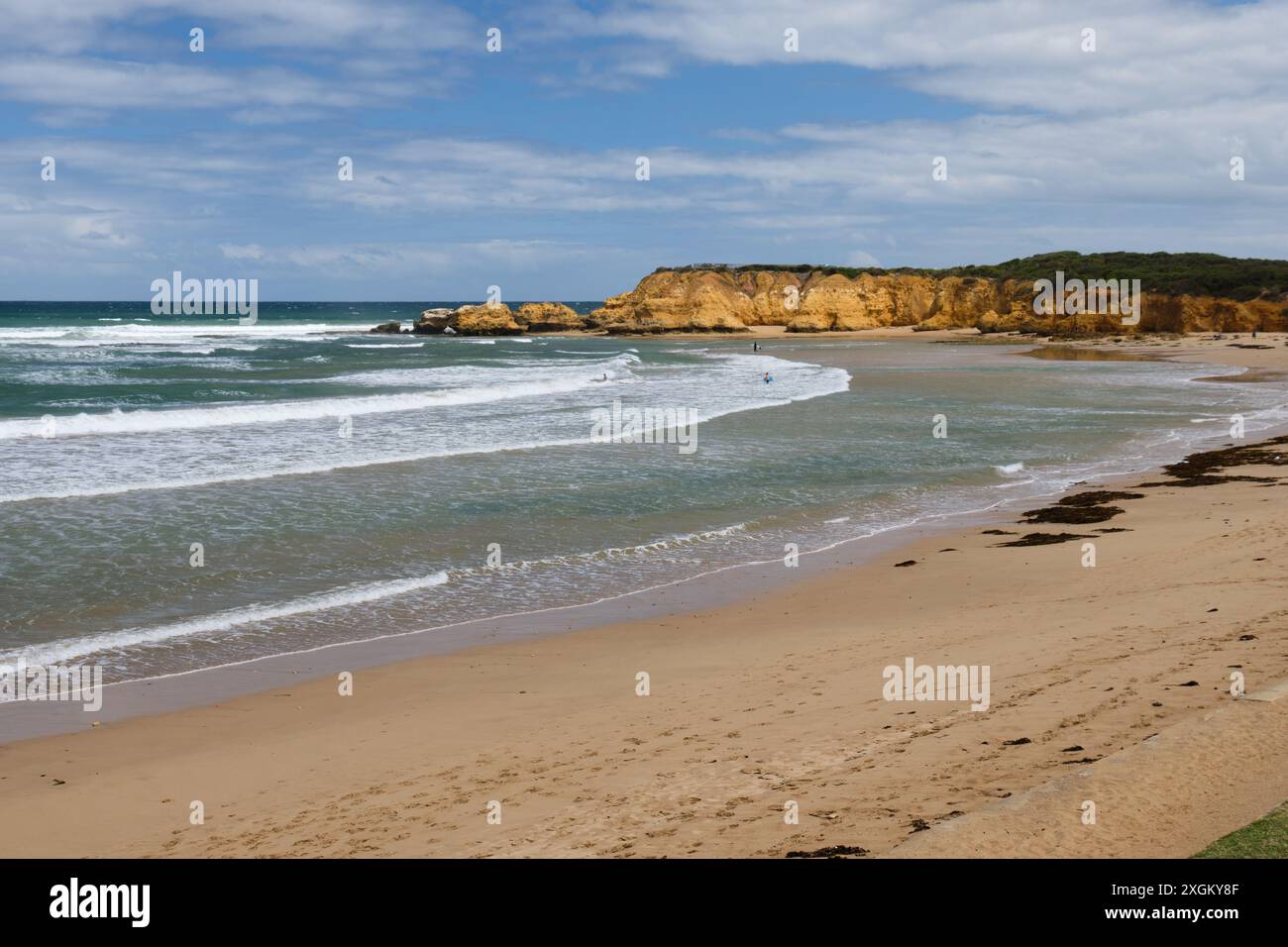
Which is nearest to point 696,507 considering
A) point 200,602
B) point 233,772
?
point 200,602

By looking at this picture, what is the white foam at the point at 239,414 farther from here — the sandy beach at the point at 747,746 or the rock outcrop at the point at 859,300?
the rock outcrop at the point at 859,300

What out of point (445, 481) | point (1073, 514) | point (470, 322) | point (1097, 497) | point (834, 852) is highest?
point (470, 322)

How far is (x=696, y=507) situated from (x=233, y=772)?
10.8 metres

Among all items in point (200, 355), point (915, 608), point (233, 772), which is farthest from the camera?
point (200, 355)

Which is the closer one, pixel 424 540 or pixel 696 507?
pixel 424 540

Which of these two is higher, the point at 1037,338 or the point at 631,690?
the point at 1037,338

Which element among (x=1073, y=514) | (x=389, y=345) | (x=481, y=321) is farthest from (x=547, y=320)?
(x=1073, y=514)

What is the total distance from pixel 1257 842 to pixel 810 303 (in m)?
96.4

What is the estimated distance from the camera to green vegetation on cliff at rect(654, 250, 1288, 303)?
7169cm

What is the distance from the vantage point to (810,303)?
322 ft

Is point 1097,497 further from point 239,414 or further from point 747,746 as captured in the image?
point 239,414

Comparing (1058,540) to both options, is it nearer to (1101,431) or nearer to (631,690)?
(631,690)
